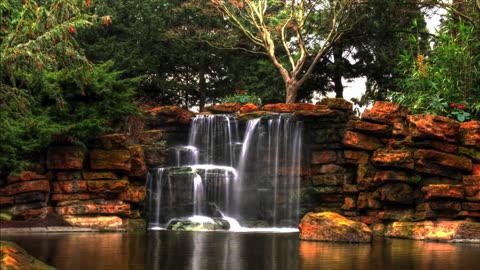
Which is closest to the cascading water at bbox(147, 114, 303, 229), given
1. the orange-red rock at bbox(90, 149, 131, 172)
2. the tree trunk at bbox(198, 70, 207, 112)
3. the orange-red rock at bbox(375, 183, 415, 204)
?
the orange-red rock at bbox(90, 149, 131, 172)

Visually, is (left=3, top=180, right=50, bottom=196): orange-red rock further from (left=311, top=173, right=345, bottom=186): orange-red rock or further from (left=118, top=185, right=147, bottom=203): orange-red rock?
(left=311, top=173, right=345, bottom=186): orange-red rock

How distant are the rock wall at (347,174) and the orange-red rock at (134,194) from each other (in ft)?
0.10

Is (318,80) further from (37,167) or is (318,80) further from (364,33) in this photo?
(37,167)

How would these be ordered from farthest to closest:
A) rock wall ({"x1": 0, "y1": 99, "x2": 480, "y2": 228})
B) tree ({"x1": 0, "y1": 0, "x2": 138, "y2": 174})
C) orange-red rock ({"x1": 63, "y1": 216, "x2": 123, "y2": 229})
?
orange-red rock ({"x1": 63, "y1": 216, "x2": 123, "y2": 229}) → rock wall ({"x1": 0, "y1": 99, "x2": 480, "y2": 228}) → tree ({"x1": 0, "y1": 0, "x2": 138, "y2": 174})

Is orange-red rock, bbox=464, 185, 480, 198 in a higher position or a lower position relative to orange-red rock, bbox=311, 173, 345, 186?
lower

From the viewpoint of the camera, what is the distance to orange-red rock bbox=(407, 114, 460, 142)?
1809 centimetres

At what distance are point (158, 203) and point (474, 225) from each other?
10.3 meters

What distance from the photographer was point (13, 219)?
1762 centimetres

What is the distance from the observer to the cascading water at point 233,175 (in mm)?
21297

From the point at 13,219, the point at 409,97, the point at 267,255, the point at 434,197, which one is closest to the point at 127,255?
the point at 267,255

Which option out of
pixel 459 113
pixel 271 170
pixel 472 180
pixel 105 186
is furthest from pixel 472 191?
pixel 105 186

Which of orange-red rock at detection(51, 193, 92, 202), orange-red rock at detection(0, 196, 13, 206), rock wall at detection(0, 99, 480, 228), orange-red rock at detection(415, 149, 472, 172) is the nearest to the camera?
orange-red rock at detection(0, 196, 13, 206)

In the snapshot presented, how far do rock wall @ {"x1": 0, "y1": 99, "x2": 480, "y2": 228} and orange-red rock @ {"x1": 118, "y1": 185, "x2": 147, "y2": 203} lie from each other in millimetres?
31

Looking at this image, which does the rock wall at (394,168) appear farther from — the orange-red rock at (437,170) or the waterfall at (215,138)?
the waterfall at (215,138)
